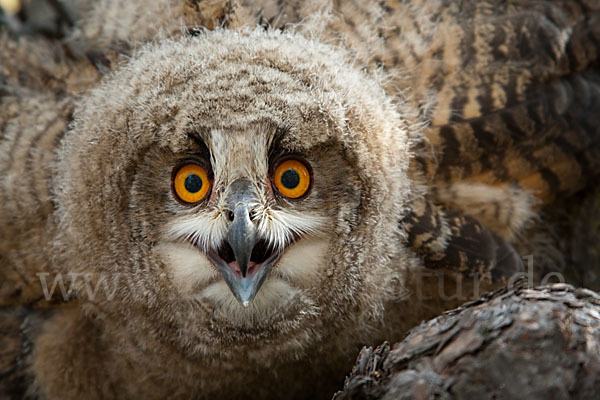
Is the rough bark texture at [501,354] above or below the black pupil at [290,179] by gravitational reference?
below

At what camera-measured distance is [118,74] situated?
272 centimetres

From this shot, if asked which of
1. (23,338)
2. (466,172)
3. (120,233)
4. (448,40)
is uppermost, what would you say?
(448,40)

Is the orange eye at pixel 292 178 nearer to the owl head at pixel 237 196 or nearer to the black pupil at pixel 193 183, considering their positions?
the owl head at pixel 237 196

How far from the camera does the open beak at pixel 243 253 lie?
206cm

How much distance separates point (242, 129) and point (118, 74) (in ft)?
2.61

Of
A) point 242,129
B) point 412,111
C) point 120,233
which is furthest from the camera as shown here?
point 412,111

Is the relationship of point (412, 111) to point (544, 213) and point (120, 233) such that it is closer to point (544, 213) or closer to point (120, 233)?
point (544, 213)

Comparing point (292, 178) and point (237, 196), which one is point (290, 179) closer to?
point (292, 178)

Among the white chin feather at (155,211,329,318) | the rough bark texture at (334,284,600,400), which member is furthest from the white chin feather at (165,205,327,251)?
the rough bark texture at (334,284,600,400)

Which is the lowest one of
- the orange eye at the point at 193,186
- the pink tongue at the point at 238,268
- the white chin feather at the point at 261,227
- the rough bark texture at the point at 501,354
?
the rough bark texture at the point at 501,354

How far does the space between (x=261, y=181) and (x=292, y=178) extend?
111mm

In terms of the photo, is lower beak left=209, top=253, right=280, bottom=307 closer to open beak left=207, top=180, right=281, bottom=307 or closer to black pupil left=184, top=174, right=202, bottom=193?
open beak left=207, top=180, right=281, bottom=307

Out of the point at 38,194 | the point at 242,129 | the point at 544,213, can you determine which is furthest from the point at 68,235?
the point at 544,213

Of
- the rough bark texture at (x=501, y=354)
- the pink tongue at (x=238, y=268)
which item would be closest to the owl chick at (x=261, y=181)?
the pink tongue at (x=238, y=268)
